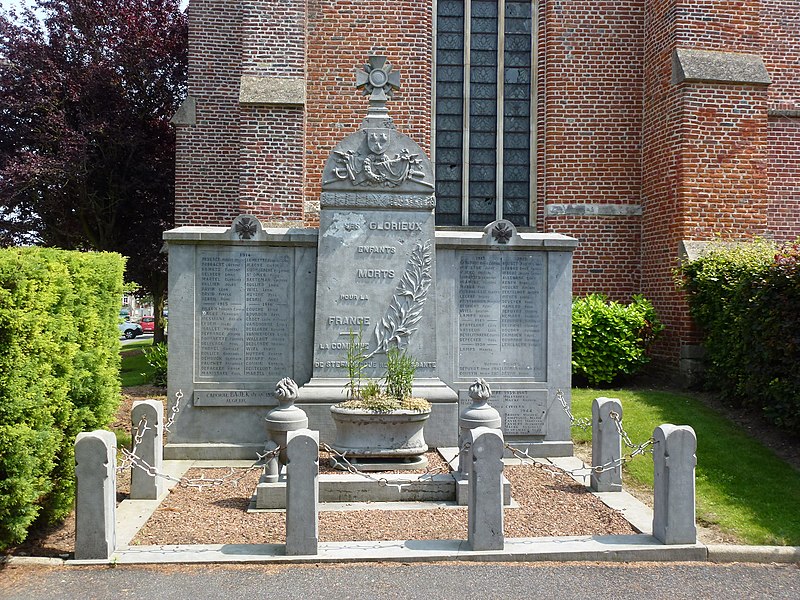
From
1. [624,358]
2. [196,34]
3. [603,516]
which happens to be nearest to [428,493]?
[603,516]

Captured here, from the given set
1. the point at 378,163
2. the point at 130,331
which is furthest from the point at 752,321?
the point at 130,331

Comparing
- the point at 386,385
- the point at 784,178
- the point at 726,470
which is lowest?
the point at 726,470

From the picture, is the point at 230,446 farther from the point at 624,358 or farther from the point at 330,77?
the point at 330,77

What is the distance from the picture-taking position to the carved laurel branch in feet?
26.9

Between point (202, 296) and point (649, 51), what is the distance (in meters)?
9.55

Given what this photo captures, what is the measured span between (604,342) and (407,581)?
25.1 feet

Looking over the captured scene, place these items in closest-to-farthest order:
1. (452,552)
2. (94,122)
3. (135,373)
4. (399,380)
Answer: (452,552) → (399,380) → (135,373) → (94,122)

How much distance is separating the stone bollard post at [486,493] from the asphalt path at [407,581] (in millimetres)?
189

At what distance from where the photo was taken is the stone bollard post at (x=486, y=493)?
206 inches

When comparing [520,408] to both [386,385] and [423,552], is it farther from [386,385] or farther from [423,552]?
[423,552]

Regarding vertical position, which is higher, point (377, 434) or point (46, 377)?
→ point (46, 377)

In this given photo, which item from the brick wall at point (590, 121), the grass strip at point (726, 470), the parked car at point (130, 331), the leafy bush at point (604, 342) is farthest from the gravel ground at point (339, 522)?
the parked car at point (130, 331)

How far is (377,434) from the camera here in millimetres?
6988

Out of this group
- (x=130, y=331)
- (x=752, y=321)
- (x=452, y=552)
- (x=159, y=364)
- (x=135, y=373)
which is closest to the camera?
(x=452, y=552)
